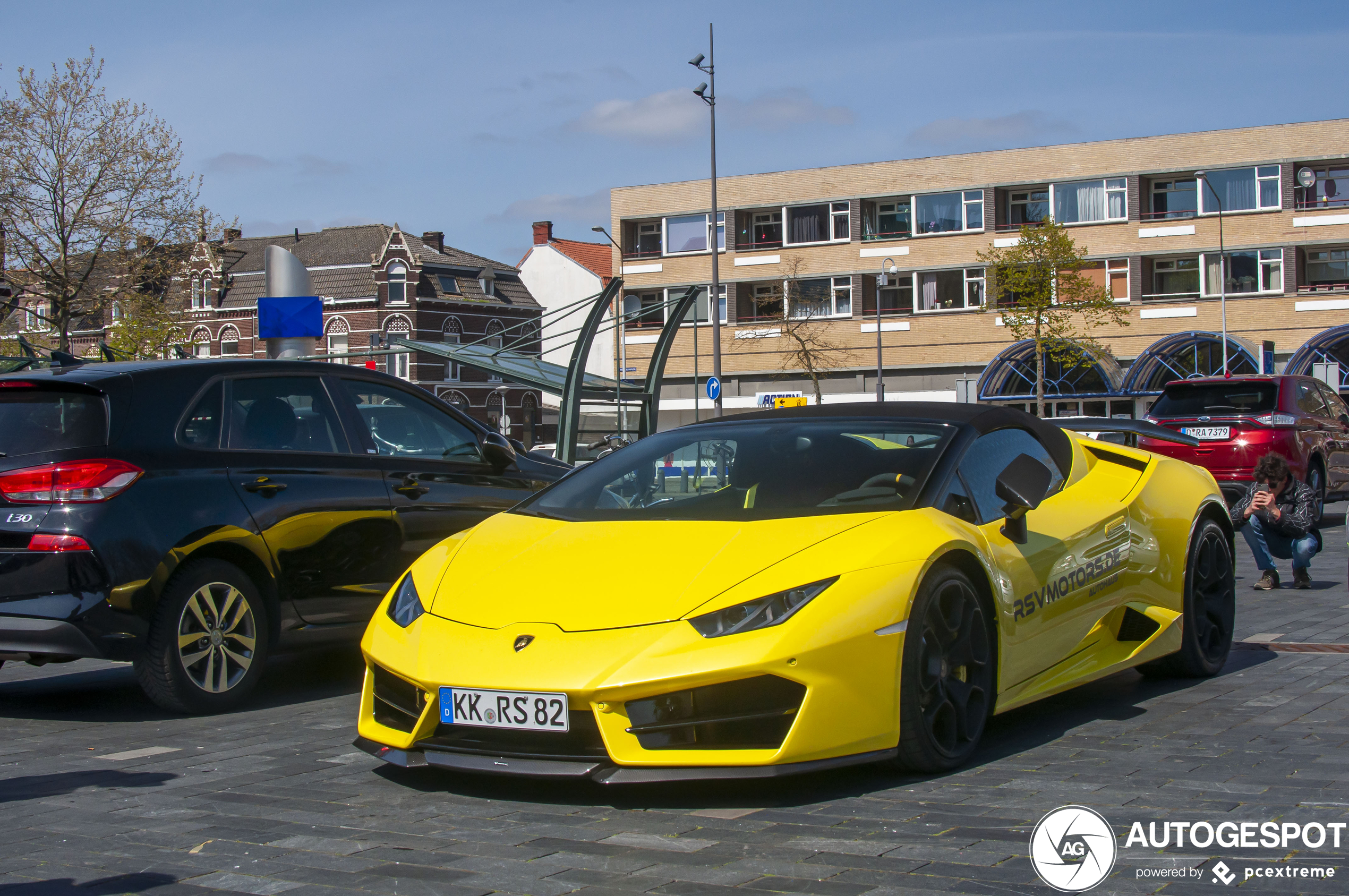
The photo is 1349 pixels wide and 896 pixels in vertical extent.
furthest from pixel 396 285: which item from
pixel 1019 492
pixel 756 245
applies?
pixel 1019 492

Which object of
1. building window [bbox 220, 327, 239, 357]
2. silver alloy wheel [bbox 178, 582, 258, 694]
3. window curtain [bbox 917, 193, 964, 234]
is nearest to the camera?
silver alloy wheel [bbox 178, 582, 258, 694]

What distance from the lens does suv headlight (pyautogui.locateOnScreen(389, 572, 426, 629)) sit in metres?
4.74

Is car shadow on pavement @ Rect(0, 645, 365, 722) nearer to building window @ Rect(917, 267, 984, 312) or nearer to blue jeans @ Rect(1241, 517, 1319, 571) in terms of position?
blue jeans @ Rect(1241, 517, 1319, 571)

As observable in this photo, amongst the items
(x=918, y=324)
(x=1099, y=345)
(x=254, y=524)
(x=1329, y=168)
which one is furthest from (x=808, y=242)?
(x=254, y=524)

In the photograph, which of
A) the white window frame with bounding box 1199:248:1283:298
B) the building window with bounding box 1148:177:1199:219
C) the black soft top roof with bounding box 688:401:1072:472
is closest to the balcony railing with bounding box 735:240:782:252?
the building window with bounding box 1148:177:1199:219

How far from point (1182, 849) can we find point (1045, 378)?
5120cm

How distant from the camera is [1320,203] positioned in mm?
50031

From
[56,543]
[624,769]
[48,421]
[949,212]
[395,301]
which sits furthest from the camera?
[395,301]

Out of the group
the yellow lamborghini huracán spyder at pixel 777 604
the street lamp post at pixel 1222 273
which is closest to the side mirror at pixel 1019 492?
the yellow lamborghini huracán spyder at pixel 777 604

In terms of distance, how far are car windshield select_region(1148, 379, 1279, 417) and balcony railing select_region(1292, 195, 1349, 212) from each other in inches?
1496

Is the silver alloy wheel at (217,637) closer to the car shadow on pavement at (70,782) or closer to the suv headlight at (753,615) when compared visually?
the car shadow on pavement at (70,782)

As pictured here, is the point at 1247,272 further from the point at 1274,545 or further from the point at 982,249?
the point at 1274,545

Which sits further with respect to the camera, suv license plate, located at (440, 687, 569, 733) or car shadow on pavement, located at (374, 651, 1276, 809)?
car shadow on pavement, located at (374, 651, 1276, 809)

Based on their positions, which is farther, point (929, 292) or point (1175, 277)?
point (929, 292)
